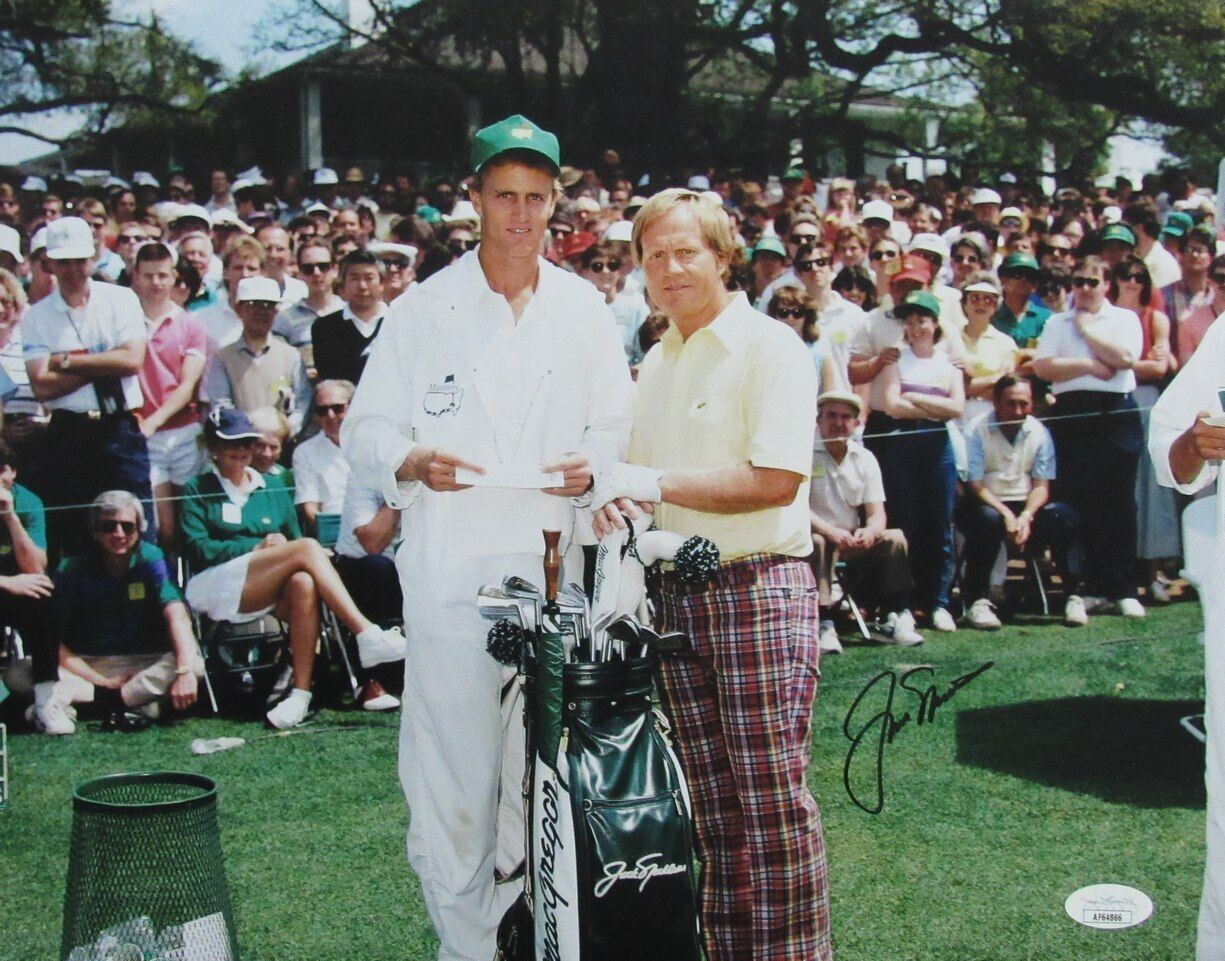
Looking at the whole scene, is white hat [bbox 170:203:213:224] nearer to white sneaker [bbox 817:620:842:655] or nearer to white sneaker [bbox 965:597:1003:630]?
white sneaker [bbox 817:620:842:655]

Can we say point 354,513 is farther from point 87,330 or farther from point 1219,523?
point 1219,523

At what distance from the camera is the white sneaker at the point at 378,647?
23.1 ft

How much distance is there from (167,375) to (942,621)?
14.9 ft

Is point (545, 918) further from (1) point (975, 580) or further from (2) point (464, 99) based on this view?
(2) point (464, 99)

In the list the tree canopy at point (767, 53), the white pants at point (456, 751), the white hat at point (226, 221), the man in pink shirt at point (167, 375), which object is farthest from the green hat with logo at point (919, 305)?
the tree canopy at point (767, 53)

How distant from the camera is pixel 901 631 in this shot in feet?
27.5

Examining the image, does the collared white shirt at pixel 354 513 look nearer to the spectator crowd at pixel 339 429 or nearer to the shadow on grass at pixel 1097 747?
the spectator crowd at pixel 339 429

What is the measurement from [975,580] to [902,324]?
5.16 feet

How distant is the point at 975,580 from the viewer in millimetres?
9008

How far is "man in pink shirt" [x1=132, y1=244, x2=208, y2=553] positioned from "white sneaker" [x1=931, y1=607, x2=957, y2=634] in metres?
4.17

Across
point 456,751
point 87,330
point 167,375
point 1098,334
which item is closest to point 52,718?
point 87,330

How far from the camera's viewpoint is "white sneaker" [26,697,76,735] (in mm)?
6809

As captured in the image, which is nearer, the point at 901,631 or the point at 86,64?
the point at 901,631

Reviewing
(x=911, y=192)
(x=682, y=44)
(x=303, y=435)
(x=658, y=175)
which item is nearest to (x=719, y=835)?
(x=303, y=435)
